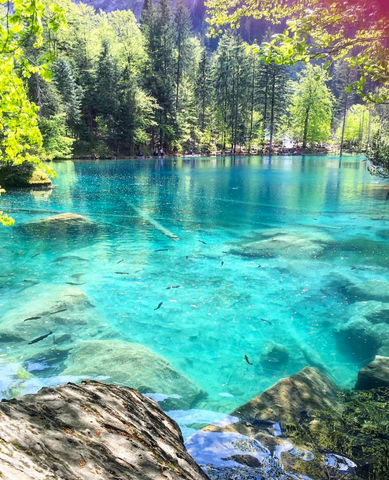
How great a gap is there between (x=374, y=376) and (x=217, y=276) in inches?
205

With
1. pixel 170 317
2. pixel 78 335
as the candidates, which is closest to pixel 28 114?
pixel 78 335

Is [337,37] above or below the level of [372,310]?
above

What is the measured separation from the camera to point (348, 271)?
1021 centimetres

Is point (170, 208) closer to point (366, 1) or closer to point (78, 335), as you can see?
point (78, 335)

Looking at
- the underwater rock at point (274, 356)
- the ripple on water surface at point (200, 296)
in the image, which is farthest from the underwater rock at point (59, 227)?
the underwater rock at point (274, 356)

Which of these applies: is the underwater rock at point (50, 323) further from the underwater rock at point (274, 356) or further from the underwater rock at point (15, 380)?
the underwater rock at point (274, 356)

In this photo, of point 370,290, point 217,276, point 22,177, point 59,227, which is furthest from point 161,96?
point 370,290

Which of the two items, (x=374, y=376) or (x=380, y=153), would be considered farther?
(x=380, y=153)

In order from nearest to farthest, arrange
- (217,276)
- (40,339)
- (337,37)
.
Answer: (337,37) → (40,339) → (217,276)

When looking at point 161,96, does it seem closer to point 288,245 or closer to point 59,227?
point 59,227

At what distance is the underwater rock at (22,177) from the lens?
2431cm

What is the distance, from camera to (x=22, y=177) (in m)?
24.9

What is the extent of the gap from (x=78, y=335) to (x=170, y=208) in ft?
44.1

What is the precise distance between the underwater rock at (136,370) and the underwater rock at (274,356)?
1.46 m
